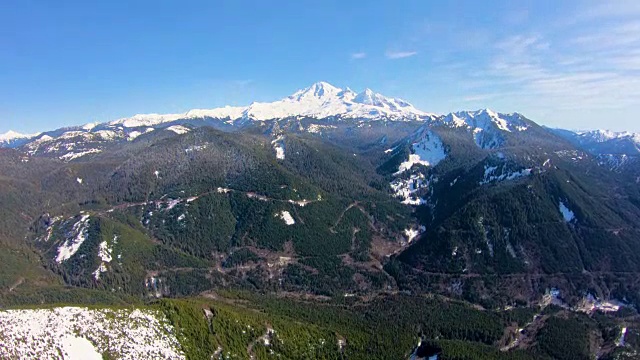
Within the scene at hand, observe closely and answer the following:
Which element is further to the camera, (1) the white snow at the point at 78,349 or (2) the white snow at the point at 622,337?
(2) the white snow at the point at 622,337

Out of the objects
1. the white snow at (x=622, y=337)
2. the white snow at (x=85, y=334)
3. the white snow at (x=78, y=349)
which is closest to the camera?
the white snow at (x=85, y=334)

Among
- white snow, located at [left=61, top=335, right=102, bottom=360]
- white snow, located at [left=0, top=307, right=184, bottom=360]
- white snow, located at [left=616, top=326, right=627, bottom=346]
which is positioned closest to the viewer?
white snow, located at [left=0, top=307, right=184, bottom=360]

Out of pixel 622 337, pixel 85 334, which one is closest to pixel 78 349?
pixel 85 334

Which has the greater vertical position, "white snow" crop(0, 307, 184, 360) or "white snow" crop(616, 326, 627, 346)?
"white snow" crop(0, 307, 184, 360)

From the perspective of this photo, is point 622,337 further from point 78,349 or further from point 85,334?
point 78,349

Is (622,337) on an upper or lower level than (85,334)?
lower

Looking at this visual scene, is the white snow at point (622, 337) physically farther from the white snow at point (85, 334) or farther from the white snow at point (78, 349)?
the white snow at point (78, 349)

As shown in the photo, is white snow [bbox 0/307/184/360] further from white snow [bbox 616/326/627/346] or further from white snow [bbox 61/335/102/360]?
white snow [bbox 616/326/627/346]

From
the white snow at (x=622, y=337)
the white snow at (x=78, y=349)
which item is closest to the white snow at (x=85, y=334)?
the white snow at (x=78, y=349)

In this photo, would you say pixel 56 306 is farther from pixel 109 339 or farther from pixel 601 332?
pixel 601 332

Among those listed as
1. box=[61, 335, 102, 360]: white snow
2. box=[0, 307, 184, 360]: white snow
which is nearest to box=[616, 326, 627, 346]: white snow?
box=[0, 307, 184, 360]: white snow
